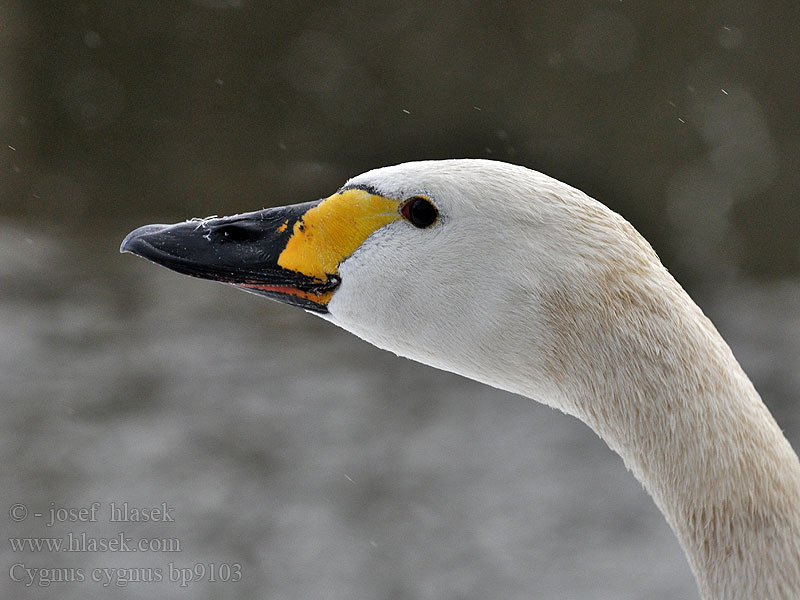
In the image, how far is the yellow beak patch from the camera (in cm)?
181

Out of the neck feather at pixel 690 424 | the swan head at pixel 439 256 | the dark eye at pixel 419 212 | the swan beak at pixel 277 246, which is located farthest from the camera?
the swan beak at pixel 277 246

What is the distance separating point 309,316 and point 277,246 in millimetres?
5385

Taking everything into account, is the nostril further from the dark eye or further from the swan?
the dark eye

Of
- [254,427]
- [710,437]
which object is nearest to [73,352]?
[254,427]

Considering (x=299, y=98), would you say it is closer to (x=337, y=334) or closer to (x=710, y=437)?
(x=337, y=334)

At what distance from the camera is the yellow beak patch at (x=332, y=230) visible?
1.81m

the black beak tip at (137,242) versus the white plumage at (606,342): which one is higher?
the white plumage at (606,342)

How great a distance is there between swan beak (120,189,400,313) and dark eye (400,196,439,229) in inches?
2.8

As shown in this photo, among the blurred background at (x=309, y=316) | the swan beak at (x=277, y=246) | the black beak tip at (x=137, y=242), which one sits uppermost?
the swan beak at (x=277, y=246)

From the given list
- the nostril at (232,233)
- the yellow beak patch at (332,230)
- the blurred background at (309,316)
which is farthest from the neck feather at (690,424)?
the blurred background at (309,316)

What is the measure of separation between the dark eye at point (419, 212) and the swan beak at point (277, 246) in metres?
0.07

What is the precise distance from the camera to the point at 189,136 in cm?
820

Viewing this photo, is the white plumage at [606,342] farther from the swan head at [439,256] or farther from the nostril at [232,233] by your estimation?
the nostril at [232,233]

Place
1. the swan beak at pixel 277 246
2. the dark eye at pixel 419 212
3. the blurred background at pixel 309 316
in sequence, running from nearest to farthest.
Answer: the dark eye at pixel 419 212 → the swan beak at pixel 277 246 → the blurred background at pixel 309 316
